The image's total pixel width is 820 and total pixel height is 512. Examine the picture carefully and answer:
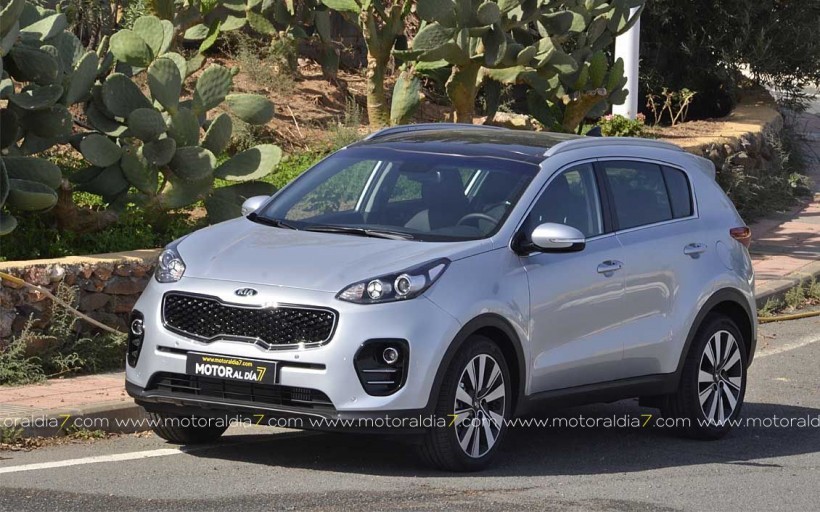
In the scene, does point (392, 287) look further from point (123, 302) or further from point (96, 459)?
point (123, 302)

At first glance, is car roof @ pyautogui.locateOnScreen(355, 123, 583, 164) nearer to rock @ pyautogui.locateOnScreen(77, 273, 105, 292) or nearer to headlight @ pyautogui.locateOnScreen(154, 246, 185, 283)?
headlight @ pyautogui.locateOnScreen(154, 246, 185, 283)

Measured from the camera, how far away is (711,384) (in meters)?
8.86

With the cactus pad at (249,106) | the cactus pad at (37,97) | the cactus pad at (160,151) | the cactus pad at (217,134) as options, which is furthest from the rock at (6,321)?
the cactus pad at (249,106)

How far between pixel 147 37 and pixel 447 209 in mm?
Result: 4253

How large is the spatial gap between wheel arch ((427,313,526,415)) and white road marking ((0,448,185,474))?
5.38ft

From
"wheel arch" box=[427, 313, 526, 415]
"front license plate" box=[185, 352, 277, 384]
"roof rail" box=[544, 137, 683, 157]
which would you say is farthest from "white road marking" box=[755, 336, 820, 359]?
"front license plate" box=[185, 352, 277, 384]

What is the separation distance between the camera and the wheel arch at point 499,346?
277 inches

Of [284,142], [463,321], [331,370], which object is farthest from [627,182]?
[284,142]

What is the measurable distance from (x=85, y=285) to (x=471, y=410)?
141 inches

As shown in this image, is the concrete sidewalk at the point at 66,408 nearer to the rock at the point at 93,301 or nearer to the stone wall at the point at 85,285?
the stone wall at the point at 85,285

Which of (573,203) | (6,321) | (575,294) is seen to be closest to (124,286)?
(6,321)

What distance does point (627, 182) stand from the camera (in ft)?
28.4

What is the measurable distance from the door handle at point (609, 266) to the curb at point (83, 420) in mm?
2737

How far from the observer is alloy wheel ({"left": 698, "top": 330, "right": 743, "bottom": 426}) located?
28.9 ft
